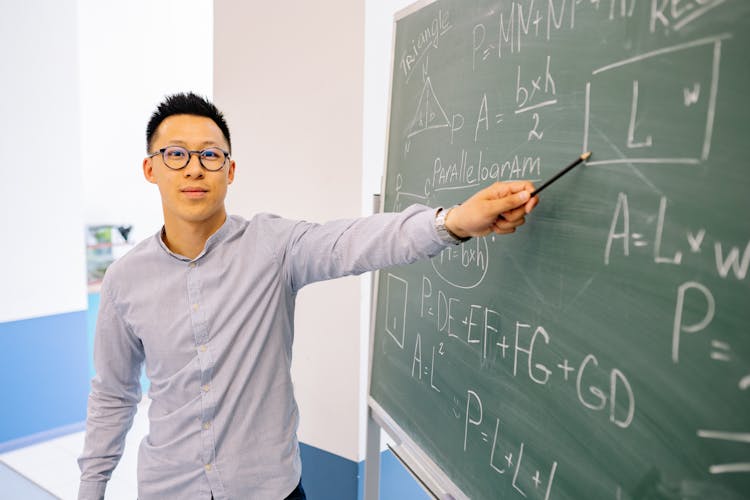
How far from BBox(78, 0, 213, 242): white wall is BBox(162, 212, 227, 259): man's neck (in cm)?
313

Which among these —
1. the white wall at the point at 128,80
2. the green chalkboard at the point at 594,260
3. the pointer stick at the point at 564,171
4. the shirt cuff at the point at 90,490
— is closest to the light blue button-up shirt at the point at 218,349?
the shirt cuff at the point at 90,490

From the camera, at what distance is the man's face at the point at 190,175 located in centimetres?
132

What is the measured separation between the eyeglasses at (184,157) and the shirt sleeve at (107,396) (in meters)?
0.40

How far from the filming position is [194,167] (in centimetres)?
132

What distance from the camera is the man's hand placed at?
2.95ft

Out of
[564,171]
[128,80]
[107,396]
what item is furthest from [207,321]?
[128,80]

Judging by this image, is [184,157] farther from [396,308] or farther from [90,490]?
[90,490]

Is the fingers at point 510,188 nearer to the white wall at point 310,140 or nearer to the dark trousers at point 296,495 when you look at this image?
the dark trousers at point 296,495

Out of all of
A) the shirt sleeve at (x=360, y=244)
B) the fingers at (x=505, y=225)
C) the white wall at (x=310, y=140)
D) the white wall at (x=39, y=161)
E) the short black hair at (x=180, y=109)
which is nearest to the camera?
the fingers at (x=505, y=225)

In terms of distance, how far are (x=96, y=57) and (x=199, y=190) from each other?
3.67m

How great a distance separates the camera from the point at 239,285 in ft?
4.49

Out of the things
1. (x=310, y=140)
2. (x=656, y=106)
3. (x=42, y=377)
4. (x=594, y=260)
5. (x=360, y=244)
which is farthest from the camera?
(x=42, y=377)

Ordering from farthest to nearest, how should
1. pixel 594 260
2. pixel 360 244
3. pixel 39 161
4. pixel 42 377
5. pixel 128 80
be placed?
pixel 128 80 → pixel 42 377 → pixel 39 161 → pixel 360 244 → pixel 594 260

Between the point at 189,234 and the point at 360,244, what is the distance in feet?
1.76
